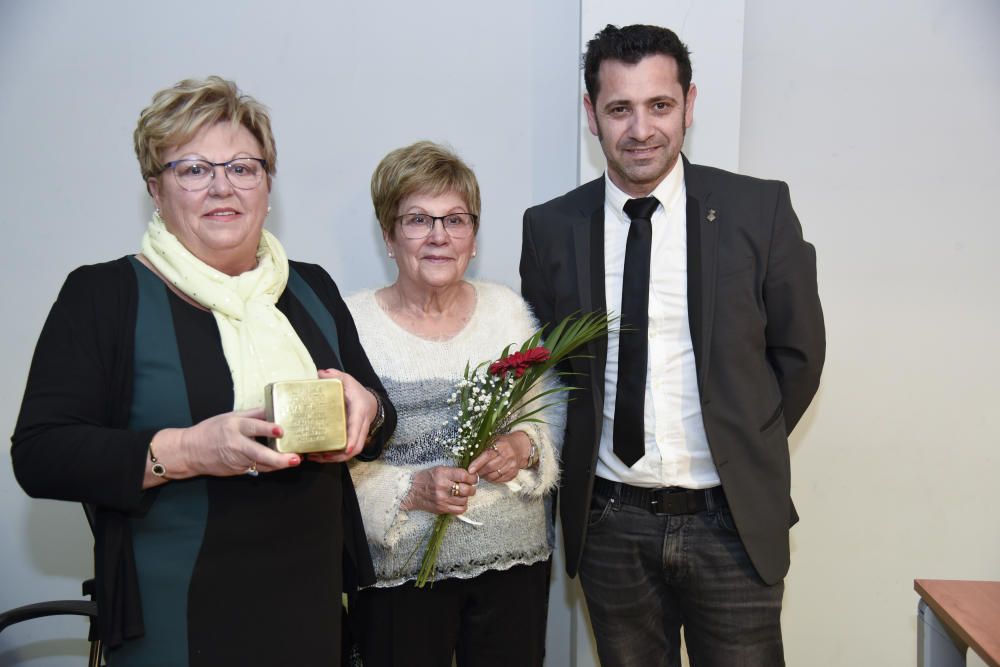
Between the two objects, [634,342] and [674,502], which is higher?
[634,342]

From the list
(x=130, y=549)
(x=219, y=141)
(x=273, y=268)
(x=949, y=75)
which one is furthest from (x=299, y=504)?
(x=949, y=75)

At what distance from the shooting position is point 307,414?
1490 millimetres

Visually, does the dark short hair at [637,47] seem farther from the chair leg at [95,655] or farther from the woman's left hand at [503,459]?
the chair leg at [95,655]

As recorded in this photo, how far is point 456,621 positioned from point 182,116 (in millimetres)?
1423

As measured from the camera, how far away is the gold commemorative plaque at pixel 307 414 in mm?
1466

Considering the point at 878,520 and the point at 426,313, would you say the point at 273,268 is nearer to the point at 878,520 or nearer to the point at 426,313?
the point at 426,313

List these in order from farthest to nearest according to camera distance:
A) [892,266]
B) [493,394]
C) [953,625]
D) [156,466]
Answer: [892,266], [493,394], [953,625], [156,466]

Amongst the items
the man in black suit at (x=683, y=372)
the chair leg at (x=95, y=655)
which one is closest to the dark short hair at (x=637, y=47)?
the man in black suit at (x=683, y=372)

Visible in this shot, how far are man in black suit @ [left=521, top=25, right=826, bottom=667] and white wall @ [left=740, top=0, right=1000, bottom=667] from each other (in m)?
0.83

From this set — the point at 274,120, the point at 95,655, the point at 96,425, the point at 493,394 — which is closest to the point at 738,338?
the point at 493,394

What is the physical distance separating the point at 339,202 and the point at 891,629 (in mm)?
2603

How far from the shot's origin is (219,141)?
1.68m

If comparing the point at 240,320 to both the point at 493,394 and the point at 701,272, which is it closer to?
the point at 493,394

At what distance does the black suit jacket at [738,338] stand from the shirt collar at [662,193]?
0.03m
